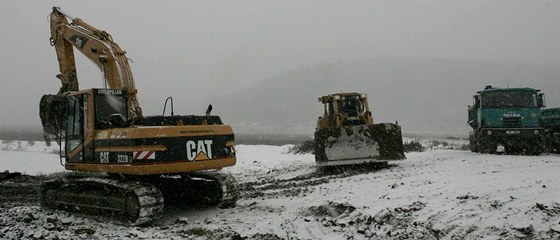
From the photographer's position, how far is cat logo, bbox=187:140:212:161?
7.91 metres

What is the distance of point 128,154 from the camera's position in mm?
7531

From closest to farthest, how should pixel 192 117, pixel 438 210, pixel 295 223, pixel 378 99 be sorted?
pixel 438 210 → pixel 295 223 → pixel 192 117 → pixel 378 99

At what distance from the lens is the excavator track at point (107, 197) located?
24.3 feet

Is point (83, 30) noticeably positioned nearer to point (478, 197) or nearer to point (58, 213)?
point (58, 213)

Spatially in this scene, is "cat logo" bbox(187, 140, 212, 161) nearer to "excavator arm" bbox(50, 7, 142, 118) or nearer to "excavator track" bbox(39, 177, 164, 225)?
"excavator track" bbox(39, 177, 164, 225)

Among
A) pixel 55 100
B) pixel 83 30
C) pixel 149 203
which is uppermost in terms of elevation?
pixel 83 30

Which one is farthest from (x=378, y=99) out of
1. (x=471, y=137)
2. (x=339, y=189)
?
(x=339, y=189)

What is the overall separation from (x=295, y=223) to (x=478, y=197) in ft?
9.78

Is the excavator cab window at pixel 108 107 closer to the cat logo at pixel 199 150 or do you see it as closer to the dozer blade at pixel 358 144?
the cat logo at pixel 199 150

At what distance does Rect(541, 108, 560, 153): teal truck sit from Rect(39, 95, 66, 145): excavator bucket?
18039 millimetres

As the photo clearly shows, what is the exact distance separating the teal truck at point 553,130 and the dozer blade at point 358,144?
864cm

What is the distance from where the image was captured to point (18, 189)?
38.7 feet

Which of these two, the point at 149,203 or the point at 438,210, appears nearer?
the point at 438,210

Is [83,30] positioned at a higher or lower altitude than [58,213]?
higher
